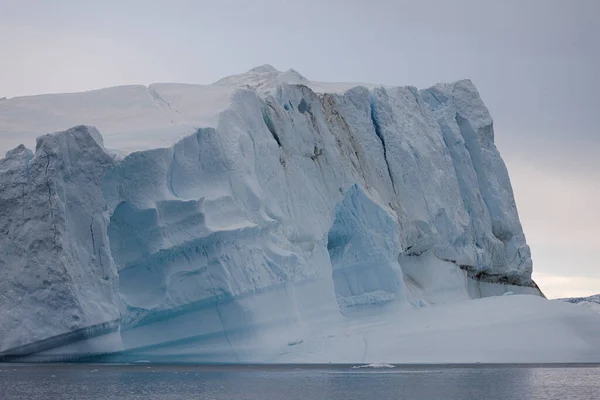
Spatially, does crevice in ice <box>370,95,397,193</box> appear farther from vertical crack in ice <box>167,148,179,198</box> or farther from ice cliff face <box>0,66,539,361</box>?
vertical crack in ice <box>167,148,179,198</box>

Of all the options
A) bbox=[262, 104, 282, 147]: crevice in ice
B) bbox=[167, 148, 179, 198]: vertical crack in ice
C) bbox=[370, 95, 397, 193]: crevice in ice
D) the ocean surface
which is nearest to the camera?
the ocean surface

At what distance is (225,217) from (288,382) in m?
3.67

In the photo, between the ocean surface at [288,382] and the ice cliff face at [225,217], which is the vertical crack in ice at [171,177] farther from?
the ocean surface at [288,382]

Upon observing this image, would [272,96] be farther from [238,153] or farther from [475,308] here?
[475,308]

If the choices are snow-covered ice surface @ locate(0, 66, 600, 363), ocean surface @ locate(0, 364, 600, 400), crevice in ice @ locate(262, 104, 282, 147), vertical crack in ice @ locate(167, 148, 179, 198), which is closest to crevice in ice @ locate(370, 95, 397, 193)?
snow-covered ice surface @ locate(0, 66, 600, 363)

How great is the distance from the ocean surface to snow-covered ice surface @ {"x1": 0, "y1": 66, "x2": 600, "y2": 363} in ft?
1.50

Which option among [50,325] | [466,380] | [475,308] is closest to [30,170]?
[50,325]

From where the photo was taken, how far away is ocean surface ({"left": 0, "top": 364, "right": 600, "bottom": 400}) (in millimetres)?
12852

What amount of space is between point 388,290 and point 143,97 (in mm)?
6616

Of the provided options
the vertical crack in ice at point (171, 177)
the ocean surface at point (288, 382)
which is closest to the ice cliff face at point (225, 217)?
the vertical crack in ice at point (171, 177)

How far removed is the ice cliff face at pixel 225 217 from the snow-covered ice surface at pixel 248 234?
3cm

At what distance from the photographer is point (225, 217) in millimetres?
17453

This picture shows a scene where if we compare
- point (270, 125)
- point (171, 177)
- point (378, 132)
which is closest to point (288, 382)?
point (171, 177)

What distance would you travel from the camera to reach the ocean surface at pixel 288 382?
12852 millimetres
